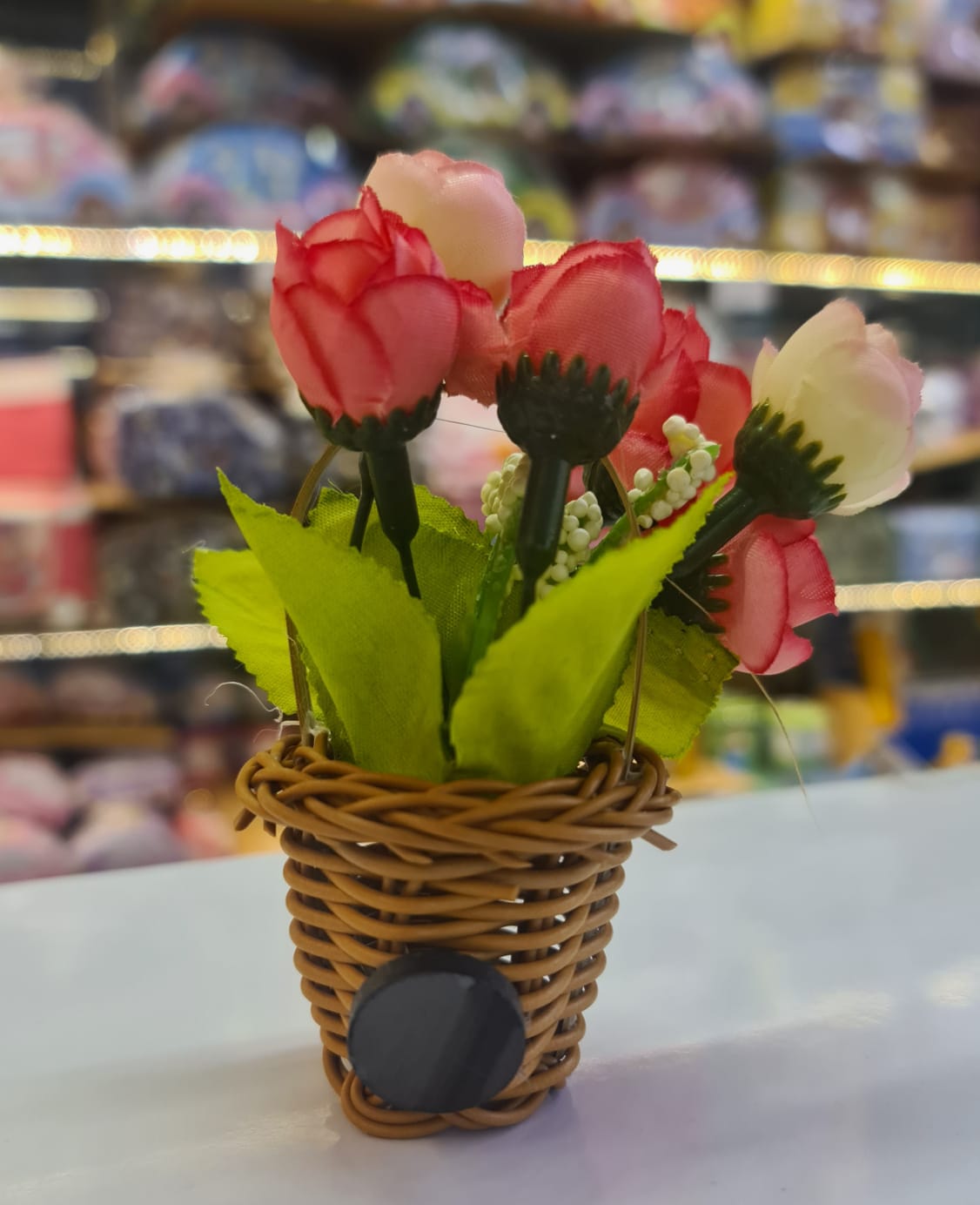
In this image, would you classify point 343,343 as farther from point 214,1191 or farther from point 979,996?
point 979,996

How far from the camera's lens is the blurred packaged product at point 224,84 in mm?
1336

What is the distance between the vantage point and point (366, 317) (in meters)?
0.30

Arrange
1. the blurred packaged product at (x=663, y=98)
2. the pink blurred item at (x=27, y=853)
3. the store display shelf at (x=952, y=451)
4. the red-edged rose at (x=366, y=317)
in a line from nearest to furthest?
1. the red-edged rose at (x=366, y=317)
2. the pink blurred item at (x=27, y=853)
3. the blurred packaged product at (x=663, y=98)
4. the store display shelf at (x=952, y=451)

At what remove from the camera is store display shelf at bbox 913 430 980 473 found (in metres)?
1.71

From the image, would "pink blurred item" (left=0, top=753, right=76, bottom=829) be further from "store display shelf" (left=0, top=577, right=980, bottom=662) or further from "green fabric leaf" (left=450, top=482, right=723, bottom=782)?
"green fabric leaf" (left=450, top=482, right=723, bottom=782)

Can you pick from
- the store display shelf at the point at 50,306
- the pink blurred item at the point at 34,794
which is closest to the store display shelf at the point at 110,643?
the pink blurred item at the point at 34,794

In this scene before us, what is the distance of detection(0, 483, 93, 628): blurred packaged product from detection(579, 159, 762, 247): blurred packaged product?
75 cm

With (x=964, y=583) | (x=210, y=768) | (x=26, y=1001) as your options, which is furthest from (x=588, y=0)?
(x=26, y=1001)

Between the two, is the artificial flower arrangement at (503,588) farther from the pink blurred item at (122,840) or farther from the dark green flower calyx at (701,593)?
the pink blurred item at (122,840)

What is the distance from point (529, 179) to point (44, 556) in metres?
0.77

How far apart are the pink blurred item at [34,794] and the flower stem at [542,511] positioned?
3.69 feet

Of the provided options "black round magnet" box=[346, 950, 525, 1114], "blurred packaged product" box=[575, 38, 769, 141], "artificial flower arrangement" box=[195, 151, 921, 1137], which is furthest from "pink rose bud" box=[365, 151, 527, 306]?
"blurred packaged product" box=[575, 38, 769, 141]

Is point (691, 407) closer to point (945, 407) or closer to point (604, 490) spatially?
point (604, 490)

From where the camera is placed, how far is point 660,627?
39cm
